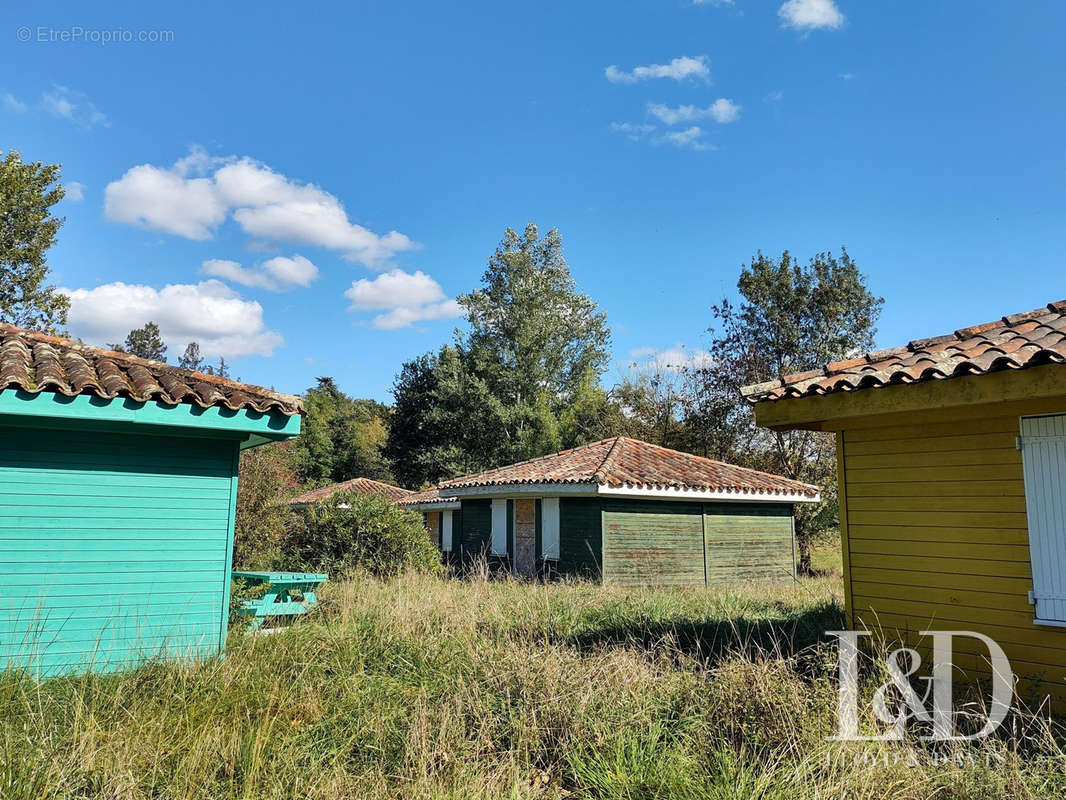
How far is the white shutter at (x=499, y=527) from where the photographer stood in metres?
18.8

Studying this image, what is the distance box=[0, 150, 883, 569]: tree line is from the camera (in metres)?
23.6

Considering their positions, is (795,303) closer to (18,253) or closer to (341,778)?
(341,778)

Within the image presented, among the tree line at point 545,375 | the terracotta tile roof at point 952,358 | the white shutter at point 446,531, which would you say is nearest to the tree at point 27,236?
the tree line at point 545,375

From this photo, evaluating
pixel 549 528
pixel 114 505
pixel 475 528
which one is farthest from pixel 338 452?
pixel 114 505

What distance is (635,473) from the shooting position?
15898 millimetres

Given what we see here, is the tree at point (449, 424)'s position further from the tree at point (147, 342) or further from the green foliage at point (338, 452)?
the tree at point (147, 342)

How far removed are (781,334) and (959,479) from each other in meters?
21.4

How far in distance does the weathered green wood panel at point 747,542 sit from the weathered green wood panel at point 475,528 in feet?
20.4

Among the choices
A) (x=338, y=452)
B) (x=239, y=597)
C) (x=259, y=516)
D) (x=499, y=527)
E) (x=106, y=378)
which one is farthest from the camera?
(x=338, y=452)

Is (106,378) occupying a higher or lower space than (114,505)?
→ higher

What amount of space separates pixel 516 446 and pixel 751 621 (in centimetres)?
2299

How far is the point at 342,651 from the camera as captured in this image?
22.5ft

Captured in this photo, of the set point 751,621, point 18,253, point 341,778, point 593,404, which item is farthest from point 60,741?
point 593,404

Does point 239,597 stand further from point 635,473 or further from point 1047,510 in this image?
Answer: point 635,473
